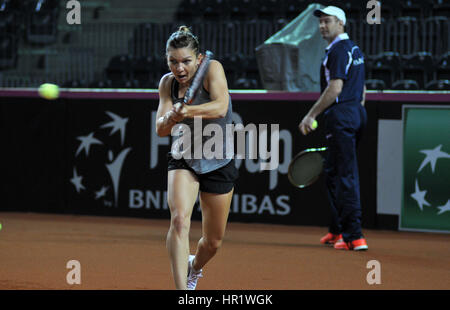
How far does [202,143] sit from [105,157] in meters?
5.30

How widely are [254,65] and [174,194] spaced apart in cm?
945

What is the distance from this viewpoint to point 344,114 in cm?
709

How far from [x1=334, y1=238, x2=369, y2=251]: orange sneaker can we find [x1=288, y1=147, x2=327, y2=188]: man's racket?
2.26ft

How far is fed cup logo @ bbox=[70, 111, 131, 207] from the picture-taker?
966 cm

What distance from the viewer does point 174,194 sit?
4.41 m

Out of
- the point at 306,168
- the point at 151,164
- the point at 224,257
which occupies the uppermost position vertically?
the point at 306,168
